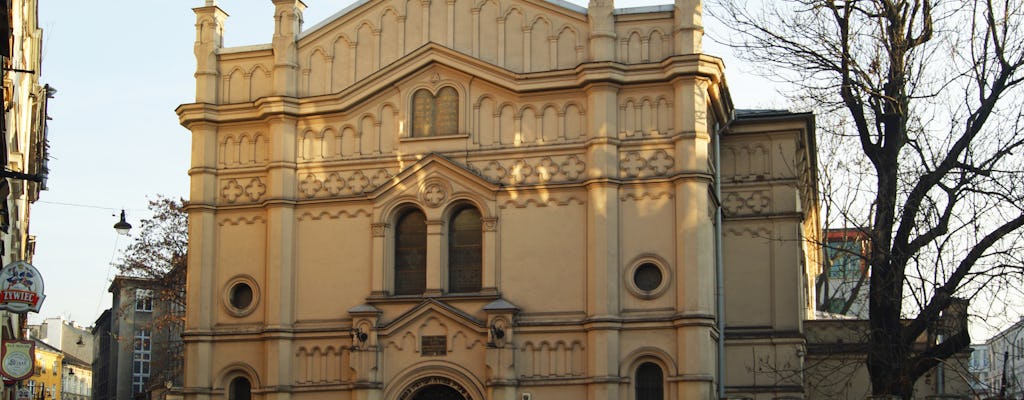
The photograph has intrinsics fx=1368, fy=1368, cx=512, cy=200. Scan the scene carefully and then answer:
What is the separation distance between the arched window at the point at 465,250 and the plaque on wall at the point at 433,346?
4.14ft

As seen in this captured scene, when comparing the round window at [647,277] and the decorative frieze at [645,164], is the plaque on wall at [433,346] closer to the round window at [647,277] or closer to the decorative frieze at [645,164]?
the round window at [647,277]

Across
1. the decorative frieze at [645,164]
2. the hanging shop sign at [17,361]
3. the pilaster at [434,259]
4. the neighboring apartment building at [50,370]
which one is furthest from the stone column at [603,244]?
the neighboring apartment building at [50,370]

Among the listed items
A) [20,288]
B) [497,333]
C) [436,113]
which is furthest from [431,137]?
[20,288]

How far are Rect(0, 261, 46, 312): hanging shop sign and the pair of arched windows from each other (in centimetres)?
950

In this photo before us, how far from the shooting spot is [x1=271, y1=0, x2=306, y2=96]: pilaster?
3297 centimetres

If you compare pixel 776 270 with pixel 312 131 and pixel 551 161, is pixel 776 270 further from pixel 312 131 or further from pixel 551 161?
pixel 312 131

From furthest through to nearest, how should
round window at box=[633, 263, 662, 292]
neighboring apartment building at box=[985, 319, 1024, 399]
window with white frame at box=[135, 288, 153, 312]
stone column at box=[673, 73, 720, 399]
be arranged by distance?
window with white frame at box=[135, 288, 153, 312] → round window at box=[633, 263, 662, 292] → stone column at box=[673, 73, 720, 399] → neighboring apartment building at box=[985, 319, 1024, 399]

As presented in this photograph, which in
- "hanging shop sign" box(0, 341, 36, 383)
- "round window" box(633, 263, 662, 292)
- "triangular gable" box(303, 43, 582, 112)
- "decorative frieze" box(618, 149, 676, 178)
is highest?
"triangular gable" box(303, 43, 582, 112)

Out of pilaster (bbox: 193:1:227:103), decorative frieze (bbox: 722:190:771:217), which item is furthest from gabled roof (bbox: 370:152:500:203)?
decorative frieze (bbox: 722:190:771:217)

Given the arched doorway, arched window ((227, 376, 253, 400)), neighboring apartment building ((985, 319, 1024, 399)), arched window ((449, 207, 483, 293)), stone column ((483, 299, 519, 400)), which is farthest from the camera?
arched window ((227, 376, 253, 400))

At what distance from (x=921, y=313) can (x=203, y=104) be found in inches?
746

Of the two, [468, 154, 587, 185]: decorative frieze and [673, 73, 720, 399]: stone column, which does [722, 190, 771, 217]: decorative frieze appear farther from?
[468, 154, 587, 185]: decorative frieze

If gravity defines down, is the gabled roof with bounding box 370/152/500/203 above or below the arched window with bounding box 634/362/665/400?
above

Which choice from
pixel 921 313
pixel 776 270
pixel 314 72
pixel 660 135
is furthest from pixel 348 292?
pixel 921 313
